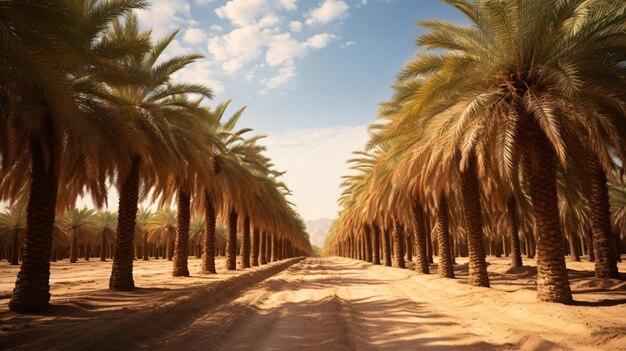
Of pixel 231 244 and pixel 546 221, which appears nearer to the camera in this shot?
pixel 546 221

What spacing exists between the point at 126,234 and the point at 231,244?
12684 millimetres

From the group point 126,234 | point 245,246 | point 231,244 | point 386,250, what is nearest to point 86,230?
point 245,246

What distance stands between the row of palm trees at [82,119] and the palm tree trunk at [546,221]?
10657mm

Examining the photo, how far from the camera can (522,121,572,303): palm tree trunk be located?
8.91m

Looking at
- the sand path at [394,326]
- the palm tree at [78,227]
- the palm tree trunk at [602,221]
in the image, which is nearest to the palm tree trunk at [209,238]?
the sand path at [394,326]

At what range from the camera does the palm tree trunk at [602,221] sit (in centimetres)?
1312

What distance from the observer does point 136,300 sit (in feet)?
32.8

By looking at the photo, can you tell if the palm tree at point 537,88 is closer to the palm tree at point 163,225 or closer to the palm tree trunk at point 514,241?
the palm tree trunk at point 514,241

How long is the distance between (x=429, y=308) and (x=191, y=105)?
11222 mm

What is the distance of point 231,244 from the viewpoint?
2508 cm

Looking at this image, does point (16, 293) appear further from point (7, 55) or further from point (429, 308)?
point (429, 308)

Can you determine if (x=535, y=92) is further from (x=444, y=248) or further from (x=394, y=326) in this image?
(x=444, y=248)

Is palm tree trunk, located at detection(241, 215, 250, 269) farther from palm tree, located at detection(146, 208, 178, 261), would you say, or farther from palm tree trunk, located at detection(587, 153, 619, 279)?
palm tree, located at detection(146, 208, 178, 261)

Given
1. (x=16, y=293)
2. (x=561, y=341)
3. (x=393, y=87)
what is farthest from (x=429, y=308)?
(x=16, y=293)
